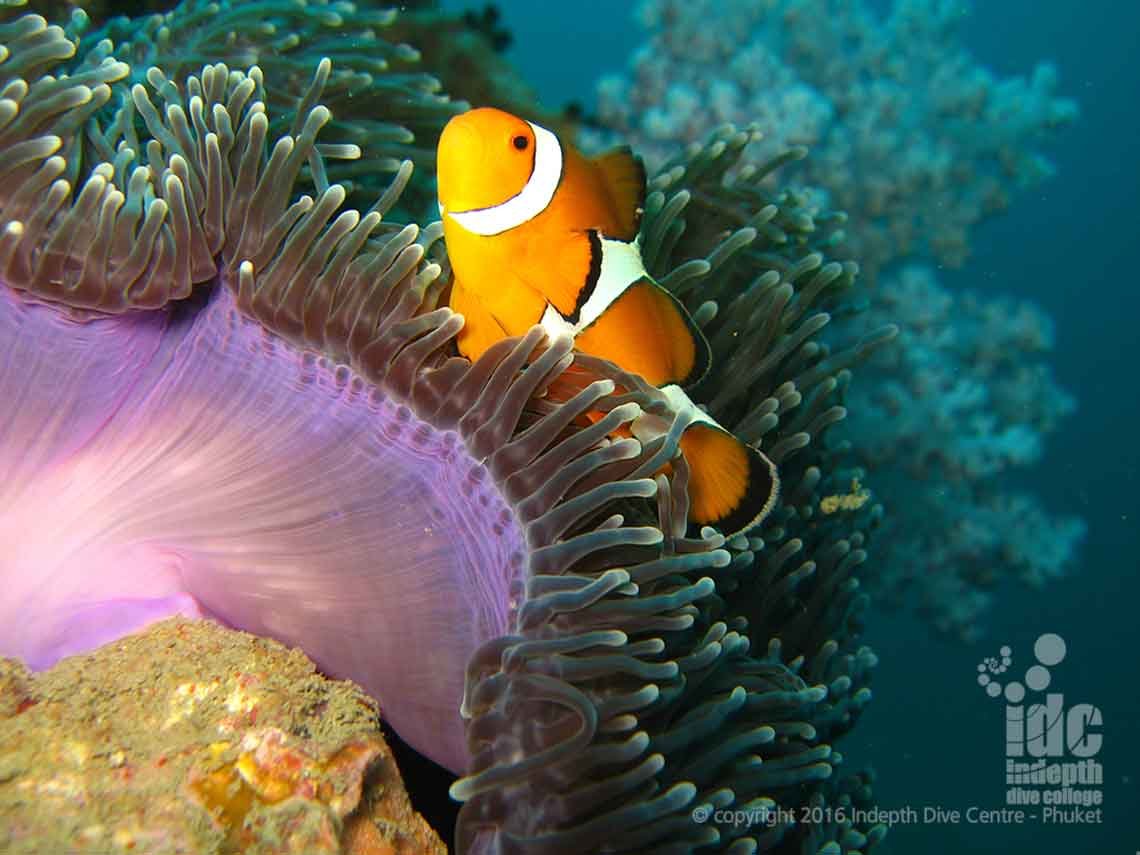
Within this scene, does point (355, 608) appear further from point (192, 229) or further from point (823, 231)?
point (823, 231)

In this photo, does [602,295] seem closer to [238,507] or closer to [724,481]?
[724,481]

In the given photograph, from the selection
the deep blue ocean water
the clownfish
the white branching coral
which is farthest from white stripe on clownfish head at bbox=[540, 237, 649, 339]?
the deep blue ocean water

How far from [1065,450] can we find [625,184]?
20.1 metres

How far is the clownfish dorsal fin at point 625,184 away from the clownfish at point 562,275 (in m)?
0.03

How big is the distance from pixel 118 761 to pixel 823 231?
2436mm

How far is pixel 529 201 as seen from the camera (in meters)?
1.48

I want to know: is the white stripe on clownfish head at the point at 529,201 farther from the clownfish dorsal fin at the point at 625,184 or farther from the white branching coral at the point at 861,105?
the white branching coral at the point at 861,105

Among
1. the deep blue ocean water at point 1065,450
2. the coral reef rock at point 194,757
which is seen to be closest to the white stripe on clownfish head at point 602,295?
the coral reef rock at point 194,757

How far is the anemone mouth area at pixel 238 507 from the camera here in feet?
4.73

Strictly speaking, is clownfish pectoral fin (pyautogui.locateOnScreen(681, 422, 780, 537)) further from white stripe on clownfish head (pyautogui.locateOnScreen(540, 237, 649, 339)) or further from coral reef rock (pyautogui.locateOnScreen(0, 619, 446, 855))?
coral reef rock (pyautogui.locateOnScreen(0, 619, 446, 855))

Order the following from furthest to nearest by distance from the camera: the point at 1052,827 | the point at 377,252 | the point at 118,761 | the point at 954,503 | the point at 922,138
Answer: the point at 1052,827
the point at 954,503
the point at 922,138
the point at 377,252
the point at 118,761

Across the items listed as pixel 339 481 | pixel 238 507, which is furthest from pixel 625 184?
pixel 238 507

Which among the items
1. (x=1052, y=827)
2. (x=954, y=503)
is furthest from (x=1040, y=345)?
(x=1052, y=827)

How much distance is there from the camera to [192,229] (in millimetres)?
1516
